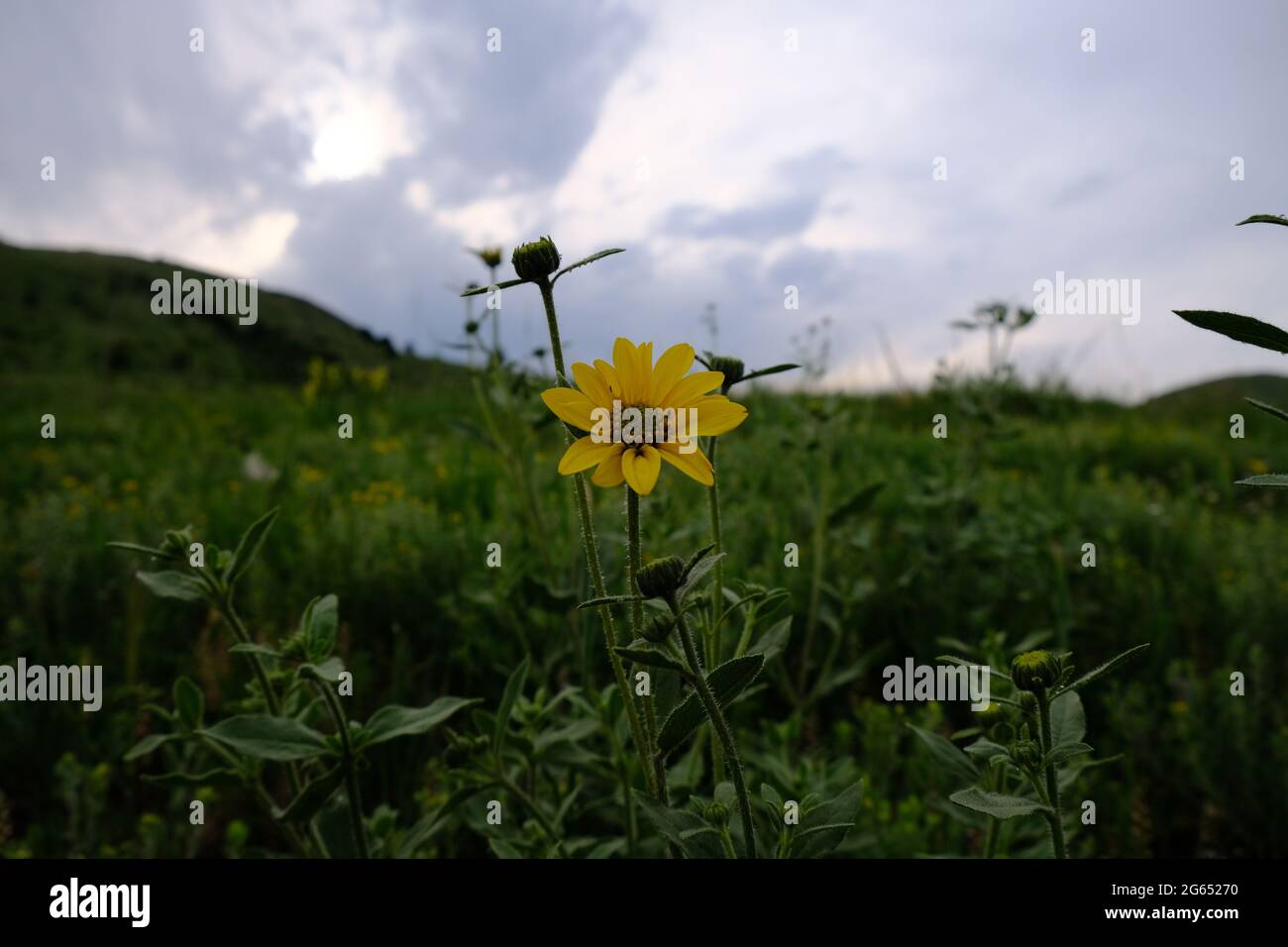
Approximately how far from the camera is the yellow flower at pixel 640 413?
0.90 meters

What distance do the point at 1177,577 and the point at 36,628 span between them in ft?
13.5

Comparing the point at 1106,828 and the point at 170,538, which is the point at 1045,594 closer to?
the point at 1106,828

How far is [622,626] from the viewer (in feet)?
6.33

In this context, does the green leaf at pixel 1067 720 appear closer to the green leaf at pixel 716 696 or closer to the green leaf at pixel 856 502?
the green leaf at pixel 716 696

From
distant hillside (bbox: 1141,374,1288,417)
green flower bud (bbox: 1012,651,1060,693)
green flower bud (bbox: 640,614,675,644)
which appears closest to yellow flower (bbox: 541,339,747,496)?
green flower bud (bbox: 640,614,675,644)

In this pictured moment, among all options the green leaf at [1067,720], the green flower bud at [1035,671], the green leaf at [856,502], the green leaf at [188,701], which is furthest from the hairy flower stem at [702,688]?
the green leaf at [856,502]

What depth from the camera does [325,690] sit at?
1.23m

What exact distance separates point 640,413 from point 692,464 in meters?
0.09

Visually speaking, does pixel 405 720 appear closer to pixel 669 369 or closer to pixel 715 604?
pixel 715 604

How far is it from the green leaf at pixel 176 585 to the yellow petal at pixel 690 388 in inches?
33.0

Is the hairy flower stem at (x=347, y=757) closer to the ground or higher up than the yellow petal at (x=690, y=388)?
closer to the ground

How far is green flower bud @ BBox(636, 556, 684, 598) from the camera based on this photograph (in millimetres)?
833

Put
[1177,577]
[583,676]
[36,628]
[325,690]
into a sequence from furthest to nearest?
1. [1177,577]
2. [36,628]
3. [583,676]
4. [325,690]
